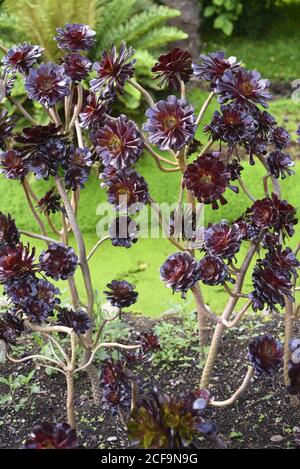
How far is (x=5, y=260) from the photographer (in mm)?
2211

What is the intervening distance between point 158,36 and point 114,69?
142 inches

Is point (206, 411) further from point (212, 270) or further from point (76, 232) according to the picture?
point (76, 232)

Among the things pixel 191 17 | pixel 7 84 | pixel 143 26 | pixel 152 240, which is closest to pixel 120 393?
pixel 7 84

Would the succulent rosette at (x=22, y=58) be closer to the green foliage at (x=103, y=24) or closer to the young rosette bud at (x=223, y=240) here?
the young rosette bud at (x=223, y=240)

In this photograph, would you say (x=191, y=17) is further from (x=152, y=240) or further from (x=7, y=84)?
(x=7, y=84)

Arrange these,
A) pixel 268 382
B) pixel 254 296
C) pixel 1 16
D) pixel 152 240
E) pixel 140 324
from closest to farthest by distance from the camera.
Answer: pixel 254 296
pixel 268 382
pixel 140 324
pixel 152 240
pixel 1 16

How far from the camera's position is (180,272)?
83.9 inches

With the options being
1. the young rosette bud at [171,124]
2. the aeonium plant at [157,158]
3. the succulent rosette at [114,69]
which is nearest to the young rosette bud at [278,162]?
the aeonium plant at [157,158]

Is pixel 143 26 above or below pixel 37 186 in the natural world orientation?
above

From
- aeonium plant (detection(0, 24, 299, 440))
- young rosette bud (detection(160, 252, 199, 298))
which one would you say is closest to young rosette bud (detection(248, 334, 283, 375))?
aeonium plant (detection(0, 24, 299, 440))

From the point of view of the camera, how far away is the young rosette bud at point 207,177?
2.09 metres

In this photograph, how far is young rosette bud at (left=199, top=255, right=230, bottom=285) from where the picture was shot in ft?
7.09

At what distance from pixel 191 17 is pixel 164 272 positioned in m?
4.86

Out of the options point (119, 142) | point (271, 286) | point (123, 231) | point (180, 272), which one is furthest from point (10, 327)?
point (271, 286)
